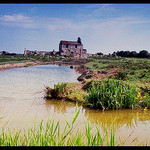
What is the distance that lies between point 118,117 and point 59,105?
2.79 metres

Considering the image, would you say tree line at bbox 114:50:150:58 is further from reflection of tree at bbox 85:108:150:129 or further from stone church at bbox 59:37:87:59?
reflection of tree at bbox 85:108:150:129

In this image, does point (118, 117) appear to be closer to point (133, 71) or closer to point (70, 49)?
point (133, 71)

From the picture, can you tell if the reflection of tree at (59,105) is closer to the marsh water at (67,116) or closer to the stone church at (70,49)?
the marsh water at (67,116)

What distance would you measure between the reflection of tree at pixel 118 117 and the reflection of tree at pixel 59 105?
95cm

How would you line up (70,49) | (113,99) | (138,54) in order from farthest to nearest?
(70,49) → (138,54) → (113,99)

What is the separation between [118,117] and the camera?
6508 mm

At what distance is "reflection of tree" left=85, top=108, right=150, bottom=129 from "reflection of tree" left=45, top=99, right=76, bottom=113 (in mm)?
953

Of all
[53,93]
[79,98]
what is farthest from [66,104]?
[53,93]

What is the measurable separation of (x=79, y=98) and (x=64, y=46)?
6124cm

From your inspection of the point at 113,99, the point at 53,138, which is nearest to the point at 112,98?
the point at 113,99

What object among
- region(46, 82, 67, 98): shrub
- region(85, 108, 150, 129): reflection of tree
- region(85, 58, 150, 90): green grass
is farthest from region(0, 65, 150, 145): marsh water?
region(85, 58, 150, 90): green grass

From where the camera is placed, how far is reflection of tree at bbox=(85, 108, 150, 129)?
231 inches

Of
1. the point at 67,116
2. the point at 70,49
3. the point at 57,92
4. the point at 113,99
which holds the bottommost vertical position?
the point at 67,116

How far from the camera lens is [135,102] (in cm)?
742
